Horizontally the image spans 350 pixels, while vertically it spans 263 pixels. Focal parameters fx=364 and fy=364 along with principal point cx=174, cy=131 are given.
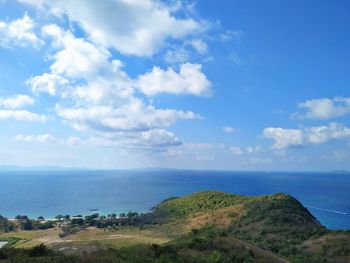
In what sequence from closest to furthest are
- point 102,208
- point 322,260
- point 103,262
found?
point 103,262
point 322,260
point 102,208

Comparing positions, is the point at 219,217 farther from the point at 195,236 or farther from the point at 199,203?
the point at 195,236

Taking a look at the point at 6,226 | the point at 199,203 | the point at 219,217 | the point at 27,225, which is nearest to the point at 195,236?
the point at 219,217

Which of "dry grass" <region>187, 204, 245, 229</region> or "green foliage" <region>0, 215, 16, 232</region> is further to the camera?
"green foliage" <region>0, 215, 16, 232</region>

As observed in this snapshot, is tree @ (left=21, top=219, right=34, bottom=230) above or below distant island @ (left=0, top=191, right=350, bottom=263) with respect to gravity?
below

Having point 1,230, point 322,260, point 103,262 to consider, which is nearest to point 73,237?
point 1,230

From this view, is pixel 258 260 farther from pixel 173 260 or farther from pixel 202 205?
pixel 202 205

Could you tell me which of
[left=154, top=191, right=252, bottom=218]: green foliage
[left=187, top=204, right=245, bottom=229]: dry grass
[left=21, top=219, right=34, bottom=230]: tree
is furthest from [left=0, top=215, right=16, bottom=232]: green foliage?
[left=187, top=204, right=245, bottom=229]: dry grass

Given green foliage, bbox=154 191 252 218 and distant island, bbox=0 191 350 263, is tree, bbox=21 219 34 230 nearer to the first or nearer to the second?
distant island, bbox=0 191 350 263

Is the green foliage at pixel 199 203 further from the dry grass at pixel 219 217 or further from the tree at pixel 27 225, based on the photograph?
the tree at pixel 27 225
